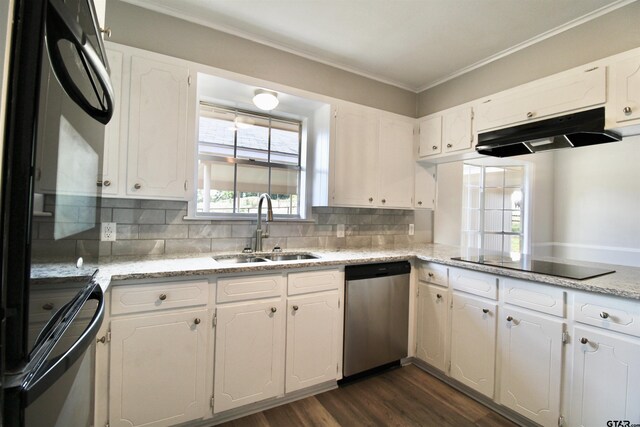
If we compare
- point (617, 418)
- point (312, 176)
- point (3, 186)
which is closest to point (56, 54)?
point (3, 186)

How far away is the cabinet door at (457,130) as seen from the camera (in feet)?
8.29

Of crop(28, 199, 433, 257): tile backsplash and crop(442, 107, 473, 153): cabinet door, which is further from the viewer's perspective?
crop(442, 107, 473, 153): cabinet door

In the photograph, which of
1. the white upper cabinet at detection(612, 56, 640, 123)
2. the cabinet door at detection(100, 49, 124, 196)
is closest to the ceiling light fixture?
the cabinet door at detection(100, 49, 124, 196)

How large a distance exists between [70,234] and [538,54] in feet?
9.94

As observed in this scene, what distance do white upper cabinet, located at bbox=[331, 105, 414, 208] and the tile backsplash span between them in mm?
327

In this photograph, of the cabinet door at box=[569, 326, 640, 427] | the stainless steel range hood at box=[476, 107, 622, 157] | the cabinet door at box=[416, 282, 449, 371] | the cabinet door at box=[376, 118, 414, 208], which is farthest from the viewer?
the cabinet door at box=[376, 118, 414, 208]

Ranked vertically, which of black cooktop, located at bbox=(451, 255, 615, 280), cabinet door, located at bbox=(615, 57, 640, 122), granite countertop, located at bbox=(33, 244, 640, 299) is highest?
cabinet door, located at bbox=(615, 57, 640, 122)

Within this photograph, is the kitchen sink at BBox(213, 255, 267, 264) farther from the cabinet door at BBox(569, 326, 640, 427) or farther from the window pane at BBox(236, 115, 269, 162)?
the cabinet door at BBox(569, 326, 640, 427)

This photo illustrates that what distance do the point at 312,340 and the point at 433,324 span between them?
1037 mm

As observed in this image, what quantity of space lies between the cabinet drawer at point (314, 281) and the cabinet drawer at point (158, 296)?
547 millimetres

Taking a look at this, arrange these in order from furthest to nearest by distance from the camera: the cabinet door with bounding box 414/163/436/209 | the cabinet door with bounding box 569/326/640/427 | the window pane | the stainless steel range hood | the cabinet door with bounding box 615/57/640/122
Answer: the cabinet door with bounding box 414/163/436/209 < the window pane < the stainless steel range hood < the cabinet door with bounding box 615/57/640/122 < the cabinet door with bounding box 569/326/640/427

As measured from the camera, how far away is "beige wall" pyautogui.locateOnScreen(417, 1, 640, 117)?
1831 millimetres

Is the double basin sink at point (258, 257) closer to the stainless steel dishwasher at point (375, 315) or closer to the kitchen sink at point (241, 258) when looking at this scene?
the kitchen sink at point (241, 258)

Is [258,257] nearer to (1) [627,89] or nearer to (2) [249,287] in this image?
(2) [249,287]
